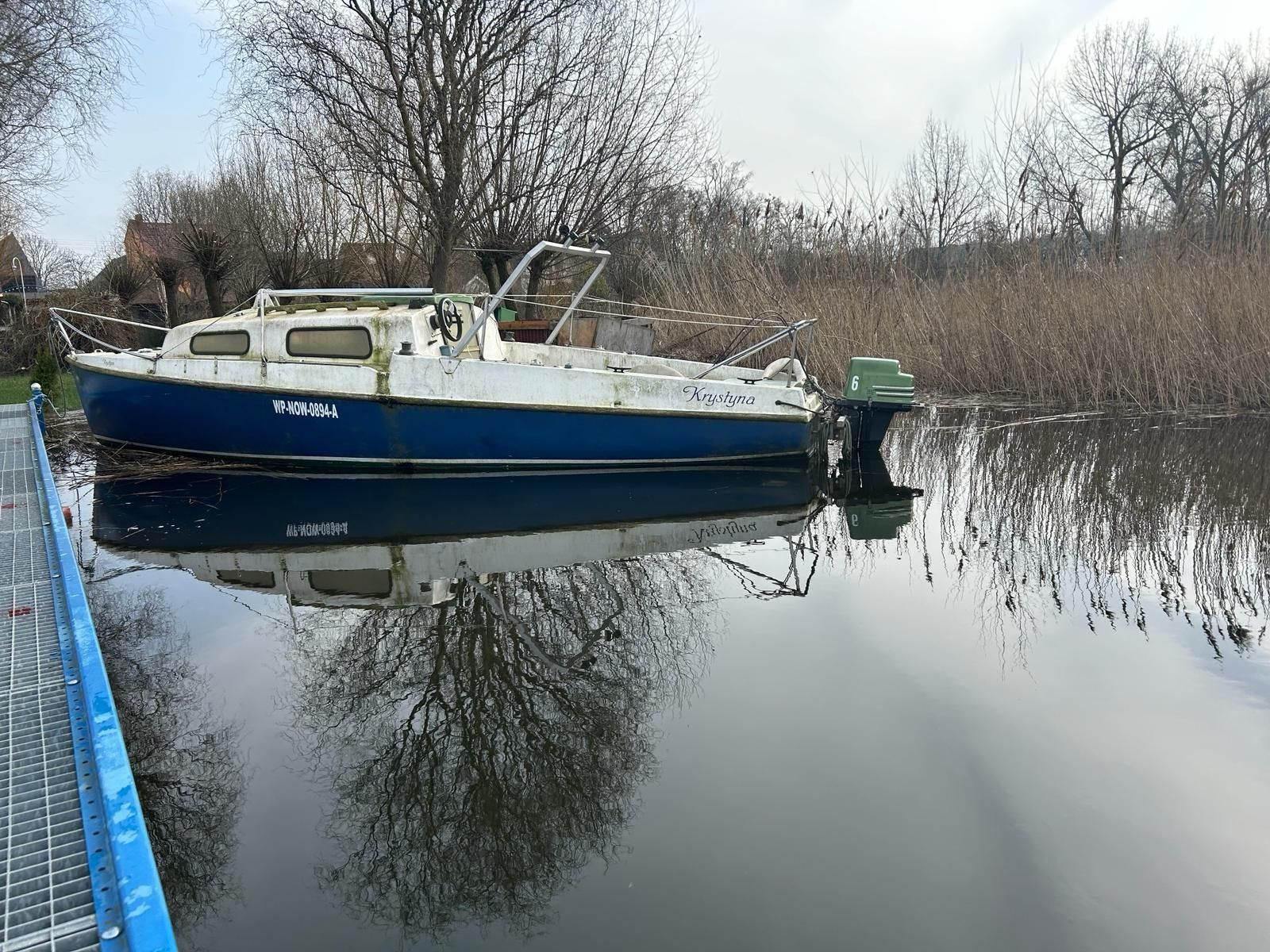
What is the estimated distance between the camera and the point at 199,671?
373 cm

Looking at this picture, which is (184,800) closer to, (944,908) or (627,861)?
(627,861)

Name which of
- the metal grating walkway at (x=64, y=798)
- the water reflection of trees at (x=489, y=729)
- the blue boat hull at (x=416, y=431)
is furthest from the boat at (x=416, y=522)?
the metal grating walkway at (x=64, y=798)

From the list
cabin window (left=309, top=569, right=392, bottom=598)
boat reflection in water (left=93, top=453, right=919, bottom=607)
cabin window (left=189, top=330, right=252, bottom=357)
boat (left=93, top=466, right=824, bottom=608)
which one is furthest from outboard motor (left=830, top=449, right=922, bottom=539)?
cabin window (left=189, top=330, right=252, bottom=357)

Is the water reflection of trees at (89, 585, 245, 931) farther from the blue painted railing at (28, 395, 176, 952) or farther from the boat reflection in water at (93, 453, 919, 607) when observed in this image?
the boat reflection in water at (93, 453, 919, 607)

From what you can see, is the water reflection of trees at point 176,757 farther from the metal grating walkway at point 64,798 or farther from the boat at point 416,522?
the boat at point 416,522

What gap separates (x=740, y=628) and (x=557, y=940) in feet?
7.55

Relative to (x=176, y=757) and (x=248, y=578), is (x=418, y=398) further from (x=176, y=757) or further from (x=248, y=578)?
(x=176, y=757)

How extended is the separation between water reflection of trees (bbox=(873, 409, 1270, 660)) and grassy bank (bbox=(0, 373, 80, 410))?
11091mm

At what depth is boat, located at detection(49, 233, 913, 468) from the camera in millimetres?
7699

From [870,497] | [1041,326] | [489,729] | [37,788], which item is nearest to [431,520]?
[489,729]

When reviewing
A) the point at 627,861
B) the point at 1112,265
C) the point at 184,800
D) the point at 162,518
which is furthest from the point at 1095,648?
the point at 1112,265

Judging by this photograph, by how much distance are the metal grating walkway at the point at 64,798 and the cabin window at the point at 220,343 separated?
4.51 m

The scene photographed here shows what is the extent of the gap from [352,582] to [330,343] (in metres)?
3.52

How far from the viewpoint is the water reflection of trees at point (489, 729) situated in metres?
2.40
